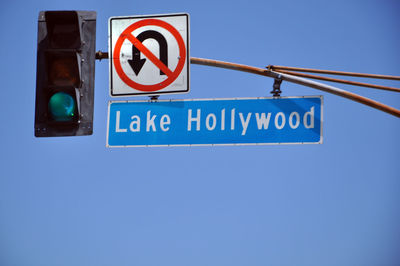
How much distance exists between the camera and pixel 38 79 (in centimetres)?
523

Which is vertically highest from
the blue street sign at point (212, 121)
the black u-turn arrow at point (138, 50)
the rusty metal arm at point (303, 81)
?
the black u-turn arrow at point (138, 50)

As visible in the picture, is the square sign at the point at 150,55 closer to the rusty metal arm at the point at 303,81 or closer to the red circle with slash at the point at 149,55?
the red circle with slash at the point at 149,55

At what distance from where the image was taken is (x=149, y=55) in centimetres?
569

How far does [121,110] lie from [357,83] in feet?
9.50

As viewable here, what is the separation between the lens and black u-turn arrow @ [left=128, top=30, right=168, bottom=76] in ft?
18.6

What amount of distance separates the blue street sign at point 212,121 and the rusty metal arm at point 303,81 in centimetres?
19

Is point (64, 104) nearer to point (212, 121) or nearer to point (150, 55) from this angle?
point (150, 55)

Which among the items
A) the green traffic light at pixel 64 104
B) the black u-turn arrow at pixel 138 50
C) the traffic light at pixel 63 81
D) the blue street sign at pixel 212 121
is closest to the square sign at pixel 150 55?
the black u-turn arrow at pixel 138 50

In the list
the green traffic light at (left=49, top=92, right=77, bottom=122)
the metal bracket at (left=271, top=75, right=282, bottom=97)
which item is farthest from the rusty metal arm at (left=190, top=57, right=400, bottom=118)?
the green traffic light at (left=49, top=92, right=77, bottom=122)

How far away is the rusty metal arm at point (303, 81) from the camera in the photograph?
5328 mm

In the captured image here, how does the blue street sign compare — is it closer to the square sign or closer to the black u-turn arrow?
the square sign

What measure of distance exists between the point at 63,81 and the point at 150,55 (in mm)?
1035

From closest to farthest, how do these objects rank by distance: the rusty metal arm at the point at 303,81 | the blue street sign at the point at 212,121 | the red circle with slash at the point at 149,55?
the rusty metal arm at the point at 303,81
the blue street sign at the point at 212,121
the red circle with slash at the point at 149,55

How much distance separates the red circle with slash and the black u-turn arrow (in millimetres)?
42
